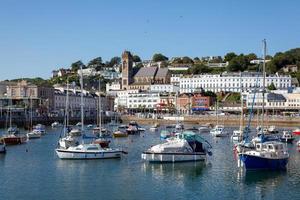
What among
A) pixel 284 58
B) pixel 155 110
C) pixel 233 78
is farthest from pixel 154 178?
pixel 284 58

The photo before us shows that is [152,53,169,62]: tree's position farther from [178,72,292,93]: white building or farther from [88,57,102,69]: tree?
[178,72,292,93]: white building

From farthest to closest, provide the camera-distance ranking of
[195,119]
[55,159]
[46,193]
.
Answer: [195,119], [55,159], [46,193]

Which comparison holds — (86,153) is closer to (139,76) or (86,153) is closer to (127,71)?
(127,71)

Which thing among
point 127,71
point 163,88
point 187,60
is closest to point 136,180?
point 163,88

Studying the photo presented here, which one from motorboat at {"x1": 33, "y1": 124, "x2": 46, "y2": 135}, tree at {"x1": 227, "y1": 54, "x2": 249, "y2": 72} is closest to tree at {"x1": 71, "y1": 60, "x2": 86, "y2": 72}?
tree at {"x1": 227, "y1": 54, "x2": 249, "y2": 72}

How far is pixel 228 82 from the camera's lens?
129m

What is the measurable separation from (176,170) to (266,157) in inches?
188

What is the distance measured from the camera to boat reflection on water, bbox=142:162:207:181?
27.2 m

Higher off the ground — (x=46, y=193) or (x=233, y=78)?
(x=233, y=78)

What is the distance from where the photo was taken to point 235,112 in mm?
105062

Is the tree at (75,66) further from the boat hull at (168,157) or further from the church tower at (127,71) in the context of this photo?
the boat hull at (168,157)

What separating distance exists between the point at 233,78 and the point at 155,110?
72.2 ft

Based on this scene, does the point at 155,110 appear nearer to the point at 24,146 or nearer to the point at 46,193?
the point at 24,146

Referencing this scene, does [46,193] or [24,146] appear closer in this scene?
[46,193]
